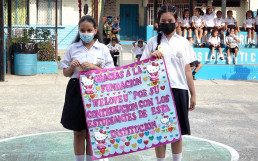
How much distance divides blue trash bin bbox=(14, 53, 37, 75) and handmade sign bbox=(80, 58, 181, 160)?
Answer: 9.63 meters

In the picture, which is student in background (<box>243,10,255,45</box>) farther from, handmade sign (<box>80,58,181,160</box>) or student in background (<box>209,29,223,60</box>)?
handmade sign (<box>80,58,181,160</box>)

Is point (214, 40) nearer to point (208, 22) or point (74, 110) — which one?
point (208, 22)

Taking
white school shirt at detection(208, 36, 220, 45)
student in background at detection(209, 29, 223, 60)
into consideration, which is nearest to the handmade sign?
student in background at detection(209, 29, 223, 60)

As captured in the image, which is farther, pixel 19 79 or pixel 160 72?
pixel 19 79

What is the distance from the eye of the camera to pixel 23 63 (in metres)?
13.6

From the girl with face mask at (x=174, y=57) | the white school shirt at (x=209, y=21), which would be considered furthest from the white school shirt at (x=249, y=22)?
the girl with face mask at (x=174, y=57)

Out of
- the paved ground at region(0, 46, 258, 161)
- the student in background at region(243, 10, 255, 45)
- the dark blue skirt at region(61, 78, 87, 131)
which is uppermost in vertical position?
the student in background at region(243, 10, 255, 45)

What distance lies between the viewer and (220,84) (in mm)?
12766

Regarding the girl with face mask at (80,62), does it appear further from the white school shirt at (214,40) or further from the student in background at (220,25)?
the student in background at (220,25)

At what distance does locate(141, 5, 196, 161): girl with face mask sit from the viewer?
436 cm

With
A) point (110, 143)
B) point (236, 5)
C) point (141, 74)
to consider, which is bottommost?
point (110, 143)

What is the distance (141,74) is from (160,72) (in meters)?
0.18

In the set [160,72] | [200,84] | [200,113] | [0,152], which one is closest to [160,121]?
[160,72]

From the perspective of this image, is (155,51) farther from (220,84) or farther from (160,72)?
(220,84)
